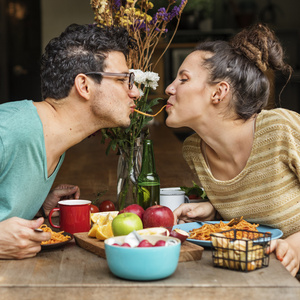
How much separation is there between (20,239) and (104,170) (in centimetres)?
163

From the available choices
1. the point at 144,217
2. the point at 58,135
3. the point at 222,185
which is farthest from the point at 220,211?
the point at 58,135

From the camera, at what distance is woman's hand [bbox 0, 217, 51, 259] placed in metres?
1.34

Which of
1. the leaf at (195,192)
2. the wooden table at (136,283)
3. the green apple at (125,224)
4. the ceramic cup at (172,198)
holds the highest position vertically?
the green apple at (125,224)

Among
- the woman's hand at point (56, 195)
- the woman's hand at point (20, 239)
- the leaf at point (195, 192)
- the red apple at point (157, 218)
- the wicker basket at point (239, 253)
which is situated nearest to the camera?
the wicker basket at point (239, 253)

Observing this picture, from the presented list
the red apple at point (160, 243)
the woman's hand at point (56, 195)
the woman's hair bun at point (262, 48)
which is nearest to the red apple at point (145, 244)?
the red apple at point (160, 243)

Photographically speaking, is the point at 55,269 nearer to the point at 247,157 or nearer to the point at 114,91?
the point at 114,91

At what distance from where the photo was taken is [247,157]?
1.86 metres

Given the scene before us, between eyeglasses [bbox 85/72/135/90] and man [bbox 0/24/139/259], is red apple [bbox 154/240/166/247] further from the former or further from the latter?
eyeglasses [bbox 85/72/135/90]

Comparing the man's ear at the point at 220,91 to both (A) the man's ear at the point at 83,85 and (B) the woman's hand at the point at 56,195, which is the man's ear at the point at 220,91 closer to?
(A) the man's ear at the point at 83,85

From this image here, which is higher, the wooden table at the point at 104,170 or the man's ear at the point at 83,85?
the man's ear at the point at 83,85

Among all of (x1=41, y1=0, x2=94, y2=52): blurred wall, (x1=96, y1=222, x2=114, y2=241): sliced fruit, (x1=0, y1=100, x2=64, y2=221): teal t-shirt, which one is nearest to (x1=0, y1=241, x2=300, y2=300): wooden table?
(x1=96, y1=222, x2=114, y2=241): sliced fruit

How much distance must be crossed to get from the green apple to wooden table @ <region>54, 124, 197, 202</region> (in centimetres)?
81

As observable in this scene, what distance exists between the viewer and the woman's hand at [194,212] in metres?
1.84

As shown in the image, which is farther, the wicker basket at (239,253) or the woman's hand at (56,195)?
the woman's hand at (56,195)
